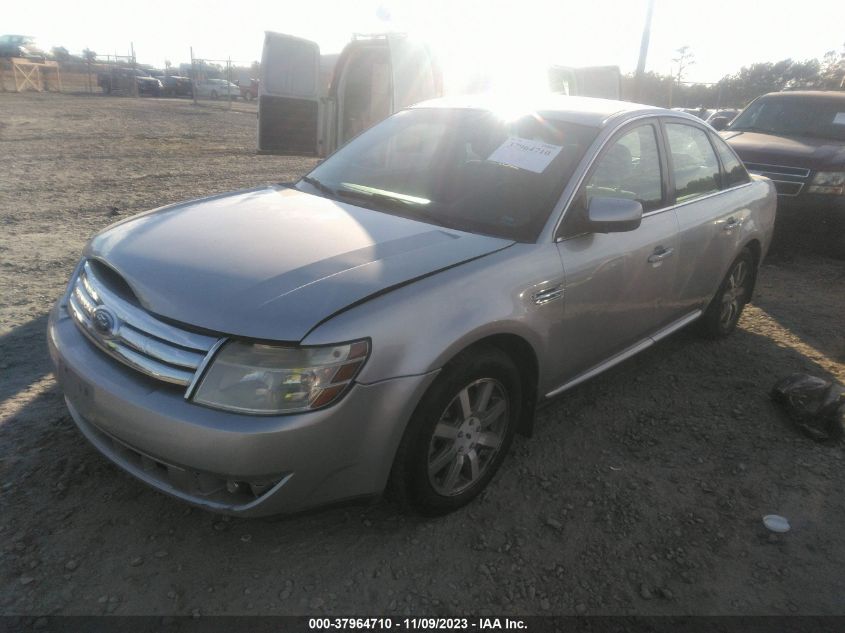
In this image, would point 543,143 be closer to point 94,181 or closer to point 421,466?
point 421,466

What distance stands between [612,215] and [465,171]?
0.77m

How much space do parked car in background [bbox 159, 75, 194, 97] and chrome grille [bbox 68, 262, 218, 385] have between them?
127ft

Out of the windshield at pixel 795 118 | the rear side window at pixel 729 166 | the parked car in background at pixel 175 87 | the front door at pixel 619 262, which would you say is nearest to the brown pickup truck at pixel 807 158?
the windshield at pixel 795 118

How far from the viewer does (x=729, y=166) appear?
4273 mm

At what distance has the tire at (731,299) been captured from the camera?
4348 mm

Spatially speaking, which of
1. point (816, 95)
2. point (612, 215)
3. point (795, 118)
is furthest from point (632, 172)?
point (816, 95)

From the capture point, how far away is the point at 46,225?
251 inches

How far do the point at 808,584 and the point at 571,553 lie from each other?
0.89 metres

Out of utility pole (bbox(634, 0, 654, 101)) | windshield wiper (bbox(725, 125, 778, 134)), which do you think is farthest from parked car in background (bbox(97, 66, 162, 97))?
windshield wiper (bbox(725, 125, 778, 134))

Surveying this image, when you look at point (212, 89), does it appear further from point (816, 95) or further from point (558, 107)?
point (558, 107)

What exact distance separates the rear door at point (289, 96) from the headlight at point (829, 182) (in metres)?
6.05

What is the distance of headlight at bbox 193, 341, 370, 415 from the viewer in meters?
1.97

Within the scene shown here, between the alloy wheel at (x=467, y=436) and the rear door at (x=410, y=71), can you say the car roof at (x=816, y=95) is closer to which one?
the rear door at (x=410, y=71)

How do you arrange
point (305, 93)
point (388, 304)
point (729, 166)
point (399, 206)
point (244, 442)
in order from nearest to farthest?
point (244, 442) → point (388, 304) → point (399, 206) → point (729, 166) → point (305, 93)
